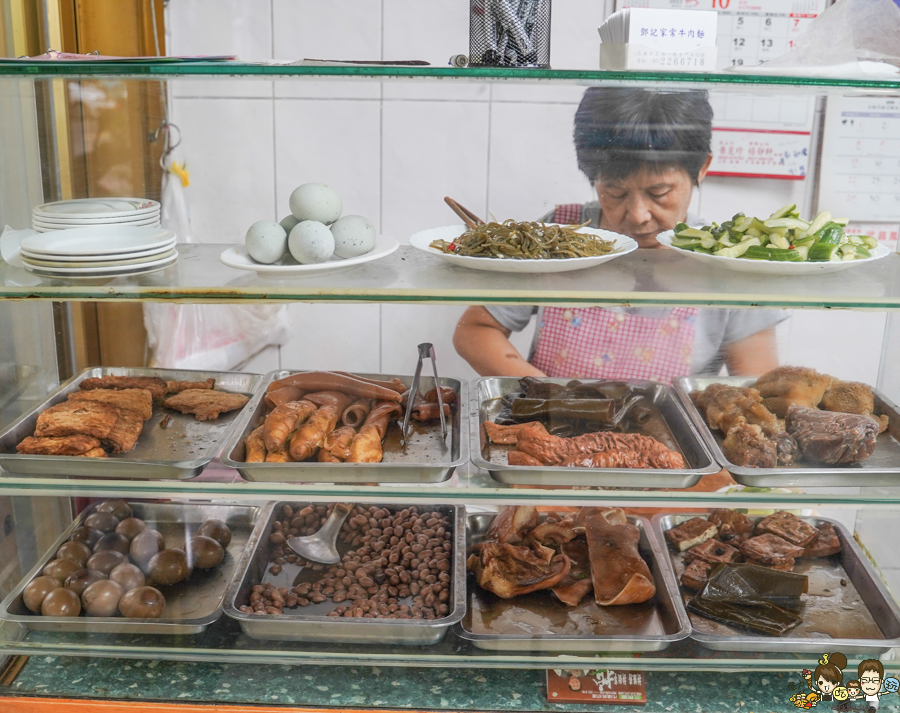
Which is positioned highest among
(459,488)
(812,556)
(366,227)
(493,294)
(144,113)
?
(144,113)

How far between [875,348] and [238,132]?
1889mm

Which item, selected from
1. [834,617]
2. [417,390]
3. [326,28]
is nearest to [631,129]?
[417,390]

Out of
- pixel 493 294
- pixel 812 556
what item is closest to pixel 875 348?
pixel 812 556

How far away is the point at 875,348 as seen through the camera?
6.72 feet

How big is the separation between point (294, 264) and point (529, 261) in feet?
1.88

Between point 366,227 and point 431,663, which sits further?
point 431,663

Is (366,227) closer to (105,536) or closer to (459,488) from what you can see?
(459,488)

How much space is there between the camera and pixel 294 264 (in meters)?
1.83

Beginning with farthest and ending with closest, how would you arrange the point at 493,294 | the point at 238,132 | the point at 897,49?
the point at 238,132 < the point at 897,49 < the point at 493,294

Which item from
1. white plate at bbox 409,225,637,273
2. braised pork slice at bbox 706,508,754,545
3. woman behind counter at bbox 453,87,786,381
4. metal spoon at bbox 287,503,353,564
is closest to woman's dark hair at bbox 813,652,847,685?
braised pork slice at bbox 706,508,754,545

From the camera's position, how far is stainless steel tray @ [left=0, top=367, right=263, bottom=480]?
1903 mm

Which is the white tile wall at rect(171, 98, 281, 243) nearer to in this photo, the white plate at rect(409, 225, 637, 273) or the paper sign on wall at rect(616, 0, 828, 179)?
the white plate at rect(409, 225, 637, 273)

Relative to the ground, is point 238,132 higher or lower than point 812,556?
higher

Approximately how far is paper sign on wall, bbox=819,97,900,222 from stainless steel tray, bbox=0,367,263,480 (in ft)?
5.39
